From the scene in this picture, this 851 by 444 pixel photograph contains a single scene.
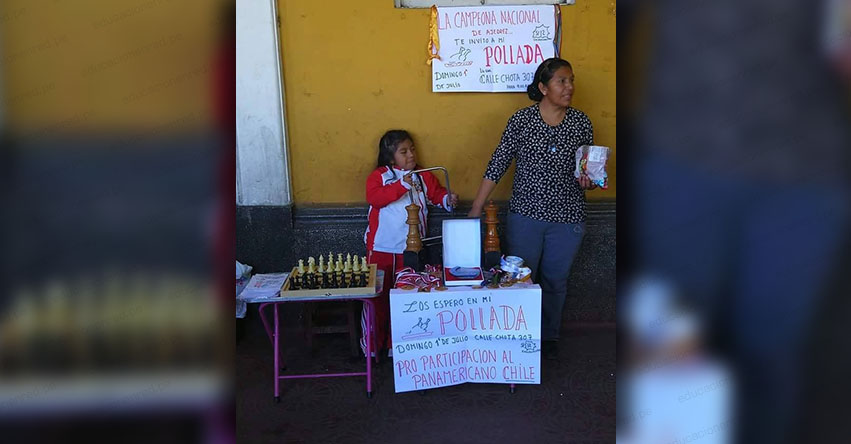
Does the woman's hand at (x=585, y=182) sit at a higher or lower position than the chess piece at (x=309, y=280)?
higher

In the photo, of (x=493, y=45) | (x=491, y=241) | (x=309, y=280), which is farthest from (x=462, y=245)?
(x=493, y=45)

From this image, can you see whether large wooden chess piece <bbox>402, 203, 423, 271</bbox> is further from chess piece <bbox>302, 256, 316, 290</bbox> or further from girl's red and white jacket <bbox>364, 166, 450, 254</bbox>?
chess piece <bbox>302, 256, 316, 290</bbox>

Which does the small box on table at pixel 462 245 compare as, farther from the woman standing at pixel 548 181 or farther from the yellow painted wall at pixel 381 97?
the yellow painted wall at pixel 381 97

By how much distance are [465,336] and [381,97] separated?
1.86 metres

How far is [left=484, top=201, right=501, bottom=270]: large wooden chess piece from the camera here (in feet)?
11.9

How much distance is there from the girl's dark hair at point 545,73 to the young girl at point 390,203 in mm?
855

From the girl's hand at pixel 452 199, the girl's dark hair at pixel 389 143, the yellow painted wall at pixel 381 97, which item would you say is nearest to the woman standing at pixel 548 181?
the girl's hand at pixel 452 199

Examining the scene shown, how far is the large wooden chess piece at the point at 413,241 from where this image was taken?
360 centimetres

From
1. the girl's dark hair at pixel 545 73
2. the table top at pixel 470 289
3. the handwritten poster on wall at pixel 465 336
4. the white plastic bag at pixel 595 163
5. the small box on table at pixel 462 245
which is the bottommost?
the handwritten poster on wall at pixel 465 336

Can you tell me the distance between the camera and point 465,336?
338 cm
